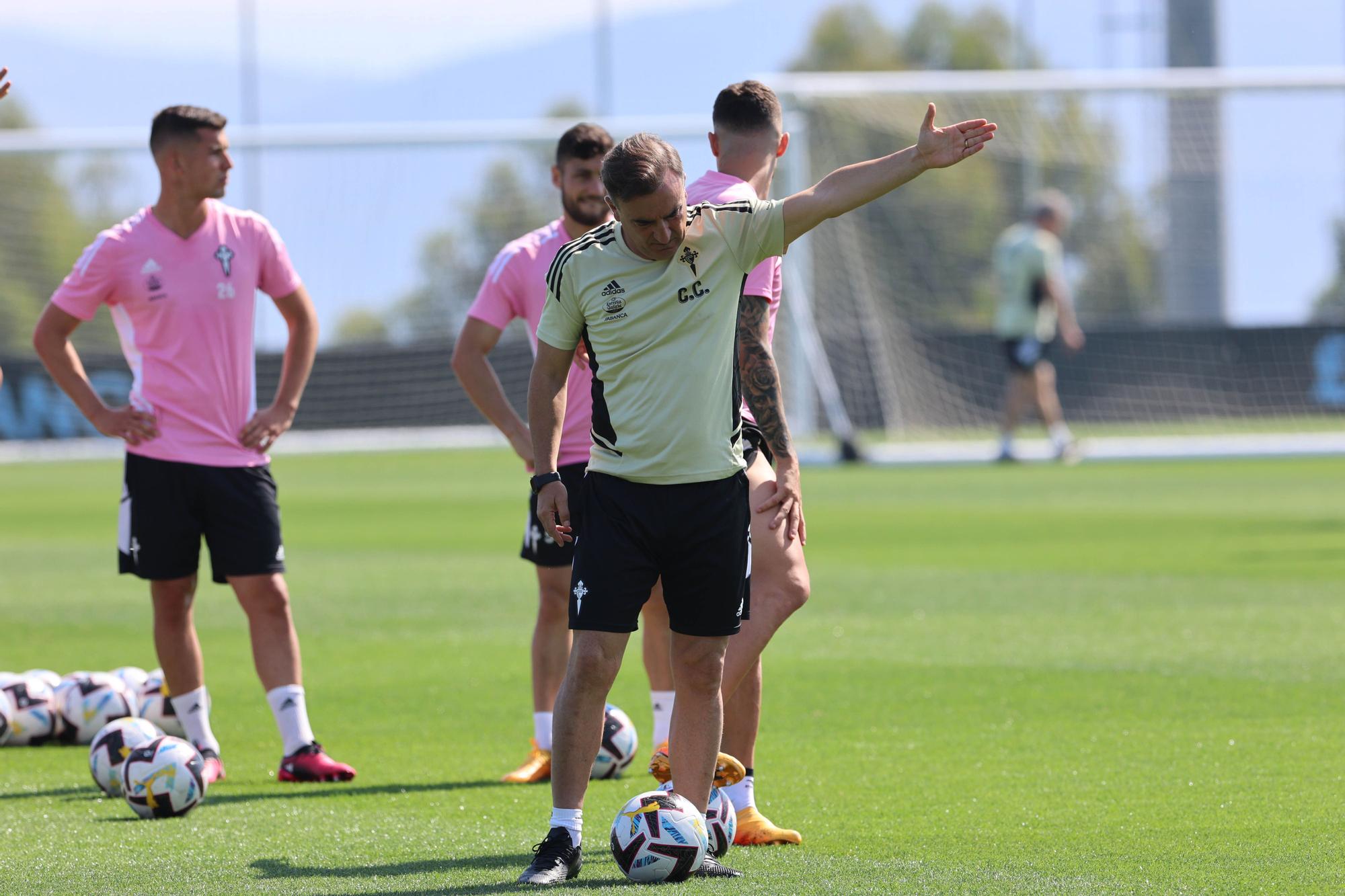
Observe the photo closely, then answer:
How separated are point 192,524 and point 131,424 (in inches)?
17.4

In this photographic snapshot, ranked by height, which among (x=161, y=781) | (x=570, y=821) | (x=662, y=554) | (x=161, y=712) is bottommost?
(x=161, y=712)

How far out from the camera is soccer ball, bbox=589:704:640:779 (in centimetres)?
634

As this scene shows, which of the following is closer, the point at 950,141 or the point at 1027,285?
the point at 950,141

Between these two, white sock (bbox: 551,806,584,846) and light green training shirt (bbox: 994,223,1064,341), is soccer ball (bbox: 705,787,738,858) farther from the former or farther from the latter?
light green training shirt (bbox: 994,223,1064,341)

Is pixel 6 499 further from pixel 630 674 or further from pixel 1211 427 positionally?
pixel 1211 427

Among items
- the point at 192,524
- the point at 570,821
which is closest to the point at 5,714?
the point at 192,524

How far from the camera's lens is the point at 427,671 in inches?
343

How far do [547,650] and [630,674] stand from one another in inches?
86.0

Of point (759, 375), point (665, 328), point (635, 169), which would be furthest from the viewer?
point (759, 375)

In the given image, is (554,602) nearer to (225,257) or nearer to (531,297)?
(531,297)

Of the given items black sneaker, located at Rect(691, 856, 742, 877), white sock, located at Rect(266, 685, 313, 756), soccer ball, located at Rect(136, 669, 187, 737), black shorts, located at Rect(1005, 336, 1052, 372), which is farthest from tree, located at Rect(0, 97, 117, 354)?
black sneaker, located at Rect(691, 856, 742, 877)

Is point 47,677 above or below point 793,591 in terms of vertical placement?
below

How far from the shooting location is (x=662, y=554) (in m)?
4.83

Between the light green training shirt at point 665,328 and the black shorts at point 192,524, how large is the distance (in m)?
2.28
